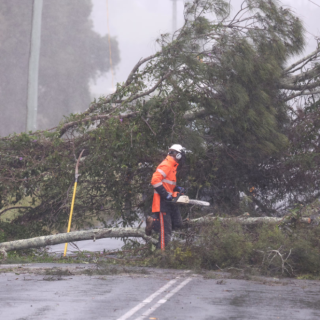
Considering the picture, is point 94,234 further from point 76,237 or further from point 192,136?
point 192,136

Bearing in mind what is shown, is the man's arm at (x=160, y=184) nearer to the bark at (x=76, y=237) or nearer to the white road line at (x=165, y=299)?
the bark at (x=76, y=237)

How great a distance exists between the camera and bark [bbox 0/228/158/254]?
8.71m

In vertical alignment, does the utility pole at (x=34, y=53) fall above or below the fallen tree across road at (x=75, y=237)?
above

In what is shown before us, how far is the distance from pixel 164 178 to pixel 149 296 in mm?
3206

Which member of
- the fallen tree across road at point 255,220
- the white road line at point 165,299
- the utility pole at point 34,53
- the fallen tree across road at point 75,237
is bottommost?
the white road line at point 165,299

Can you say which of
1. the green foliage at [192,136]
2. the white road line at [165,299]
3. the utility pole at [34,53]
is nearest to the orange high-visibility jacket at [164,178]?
the green foliage at [192,136]

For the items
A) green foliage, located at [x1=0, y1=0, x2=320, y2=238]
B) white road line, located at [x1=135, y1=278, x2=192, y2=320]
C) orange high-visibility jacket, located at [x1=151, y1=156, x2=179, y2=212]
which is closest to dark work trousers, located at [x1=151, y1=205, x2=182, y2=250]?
orange high-visibility jacket, located at [x1=151, y1=156, x2=179, y2=212]

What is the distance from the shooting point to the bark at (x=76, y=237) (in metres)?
8.71

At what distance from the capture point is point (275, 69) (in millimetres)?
9977

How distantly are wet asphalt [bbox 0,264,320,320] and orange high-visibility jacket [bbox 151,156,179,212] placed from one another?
1485 millimetres

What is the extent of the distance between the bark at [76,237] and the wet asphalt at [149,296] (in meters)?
1.11

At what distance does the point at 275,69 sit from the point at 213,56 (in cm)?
121

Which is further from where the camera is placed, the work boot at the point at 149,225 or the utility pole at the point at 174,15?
the utility pole at the point at 174,15

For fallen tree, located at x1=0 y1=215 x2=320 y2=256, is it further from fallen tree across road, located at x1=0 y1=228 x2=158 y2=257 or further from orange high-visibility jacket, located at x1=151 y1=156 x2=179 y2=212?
orange high-visibility jacket, located at x1=151 y1=156 x2=179 y2=212
